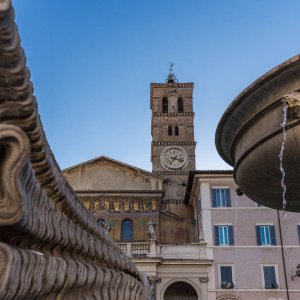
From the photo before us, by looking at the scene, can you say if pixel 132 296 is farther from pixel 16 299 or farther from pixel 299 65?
pixel 16 299

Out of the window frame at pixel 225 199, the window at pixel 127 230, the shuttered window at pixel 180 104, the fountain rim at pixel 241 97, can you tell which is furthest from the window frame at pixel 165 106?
the fountain rim at pixel 241 97

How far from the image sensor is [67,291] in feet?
9.41

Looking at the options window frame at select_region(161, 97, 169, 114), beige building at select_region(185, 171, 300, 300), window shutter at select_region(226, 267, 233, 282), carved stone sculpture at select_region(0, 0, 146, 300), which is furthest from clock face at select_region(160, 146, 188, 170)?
carved stone sculpture at select_region(0, 0, 146, 300)

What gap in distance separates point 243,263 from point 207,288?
8.26ft

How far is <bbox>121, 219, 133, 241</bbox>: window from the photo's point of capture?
33531 millimetres

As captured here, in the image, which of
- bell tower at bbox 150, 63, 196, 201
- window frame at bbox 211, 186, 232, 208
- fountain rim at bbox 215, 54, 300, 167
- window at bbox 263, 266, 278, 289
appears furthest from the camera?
bell tower at bbox 150, 63, 196, 201

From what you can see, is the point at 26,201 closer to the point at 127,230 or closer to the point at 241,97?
the point at 241,97

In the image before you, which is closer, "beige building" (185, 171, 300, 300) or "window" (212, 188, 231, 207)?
"beige building" (185, 171, 300, 300)

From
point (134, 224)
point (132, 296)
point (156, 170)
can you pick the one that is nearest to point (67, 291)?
point (132, 296)

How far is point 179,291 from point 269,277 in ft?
19.4

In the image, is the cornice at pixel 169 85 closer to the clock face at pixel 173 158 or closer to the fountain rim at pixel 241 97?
the clock face at pixel 173 158

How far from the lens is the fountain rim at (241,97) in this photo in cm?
497

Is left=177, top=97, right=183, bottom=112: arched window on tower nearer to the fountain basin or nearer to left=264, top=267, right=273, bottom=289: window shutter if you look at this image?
left=264, top=267, right=273, bottom=289: window shutter

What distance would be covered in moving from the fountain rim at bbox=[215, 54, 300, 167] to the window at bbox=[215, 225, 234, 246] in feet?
68.6
